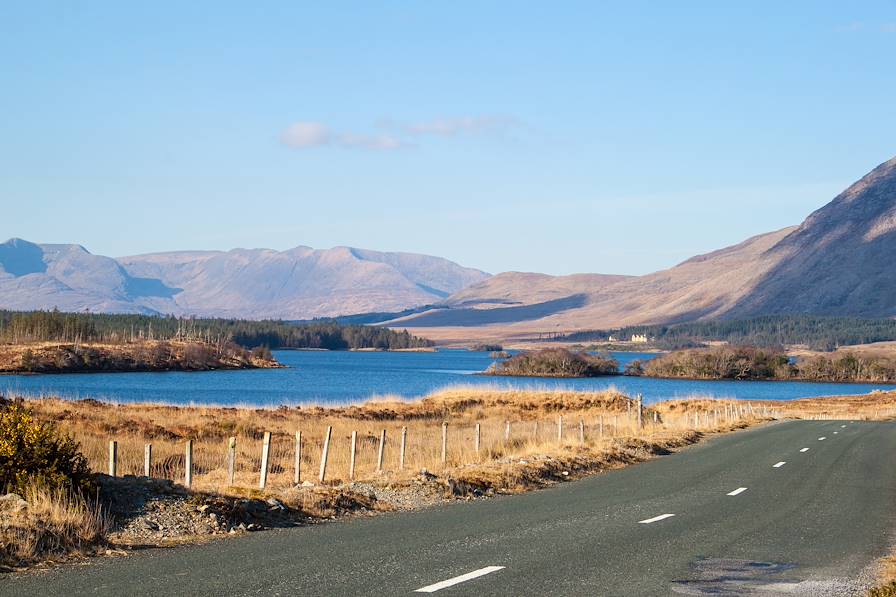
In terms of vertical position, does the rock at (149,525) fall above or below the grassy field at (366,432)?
above

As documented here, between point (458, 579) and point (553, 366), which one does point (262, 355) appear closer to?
point (553, 366)

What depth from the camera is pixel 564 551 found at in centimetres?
1328

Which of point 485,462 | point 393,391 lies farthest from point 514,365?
point 485,462

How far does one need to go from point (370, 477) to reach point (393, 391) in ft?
278

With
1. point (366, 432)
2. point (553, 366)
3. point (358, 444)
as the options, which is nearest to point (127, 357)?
point (553, 366)

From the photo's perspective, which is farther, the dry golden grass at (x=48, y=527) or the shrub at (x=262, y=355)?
the shrub at (x=262, y=355)

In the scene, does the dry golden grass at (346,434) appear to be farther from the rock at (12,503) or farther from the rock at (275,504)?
the rock at (12,503)

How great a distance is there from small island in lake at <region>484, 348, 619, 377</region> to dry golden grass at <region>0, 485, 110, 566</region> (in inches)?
6286

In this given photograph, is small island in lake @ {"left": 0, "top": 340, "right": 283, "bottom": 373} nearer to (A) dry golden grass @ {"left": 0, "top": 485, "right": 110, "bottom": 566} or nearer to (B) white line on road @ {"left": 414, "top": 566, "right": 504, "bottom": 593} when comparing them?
(A) dry golden grass @ {"left": 0, "top": 485, "right": 110, "bottom": 566}

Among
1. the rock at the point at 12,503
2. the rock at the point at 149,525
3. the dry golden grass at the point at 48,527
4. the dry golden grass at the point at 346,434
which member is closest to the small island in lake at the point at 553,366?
the dry golden grass at the point at 346,434

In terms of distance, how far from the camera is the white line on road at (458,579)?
10633 mm

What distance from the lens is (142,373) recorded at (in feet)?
477

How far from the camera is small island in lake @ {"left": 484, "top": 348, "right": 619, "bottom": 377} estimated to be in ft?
578

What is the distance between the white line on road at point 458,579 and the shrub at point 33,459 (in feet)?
20.6
